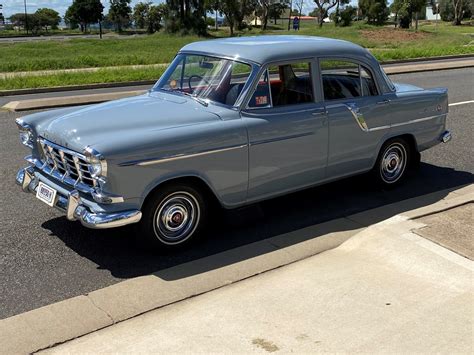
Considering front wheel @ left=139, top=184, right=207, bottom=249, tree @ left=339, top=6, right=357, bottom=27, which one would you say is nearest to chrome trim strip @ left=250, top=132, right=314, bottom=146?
front wheel @ left=139, top=184, right=207, bottom=249

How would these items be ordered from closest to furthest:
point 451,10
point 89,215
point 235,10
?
point 89,215 < point 235,10 < point 451,10

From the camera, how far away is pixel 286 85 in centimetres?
534

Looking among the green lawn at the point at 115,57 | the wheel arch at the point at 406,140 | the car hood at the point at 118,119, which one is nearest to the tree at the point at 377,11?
the green lawn at the point at 115,57

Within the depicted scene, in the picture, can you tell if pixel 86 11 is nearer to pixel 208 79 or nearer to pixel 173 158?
pixel 208 79

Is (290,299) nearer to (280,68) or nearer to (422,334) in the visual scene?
(422,334)

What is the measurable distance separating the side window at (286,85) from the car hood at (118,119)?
1.84ft

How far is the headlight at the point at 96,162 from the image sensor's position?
402 cm

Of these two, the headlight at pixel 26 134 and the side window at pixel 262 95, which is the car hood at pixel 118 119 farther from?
the side window at pixel 262 95

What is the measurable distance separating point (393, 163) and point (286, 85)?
178 cm

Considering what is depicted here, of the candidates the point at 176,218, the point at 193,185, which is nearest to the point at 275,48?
the point at 193,185

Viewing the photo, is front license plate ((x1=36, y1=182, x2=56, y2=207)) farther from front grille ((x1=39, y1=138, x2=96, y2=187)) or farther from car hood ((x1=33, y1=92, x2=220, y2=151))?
car hood ((x1=33, y1=92, x2=220, y2=151))

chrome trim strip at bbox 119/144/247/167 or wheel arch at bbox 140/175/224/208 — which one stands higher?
chrome trim strip at bbox 119/144/247/167

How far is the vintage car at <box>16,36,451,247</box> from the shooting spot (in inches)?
167

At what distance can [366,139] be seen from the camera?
18.8 feet
